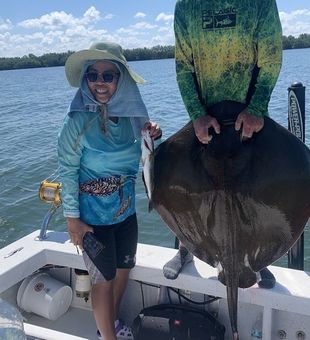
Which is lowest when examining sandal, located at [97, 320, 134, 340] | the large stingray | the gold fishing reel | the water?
the water

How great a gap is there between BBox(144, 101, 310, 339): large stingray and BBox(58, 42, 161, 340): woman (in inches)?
23.6

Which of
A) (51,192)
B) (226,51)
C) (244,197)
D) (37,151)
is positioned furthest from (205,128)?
(37,151)

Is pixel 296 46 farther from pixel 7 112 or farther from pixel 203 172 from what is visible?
pixel 203 172

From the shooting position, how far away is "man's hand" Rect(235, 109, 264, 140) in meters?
2.37

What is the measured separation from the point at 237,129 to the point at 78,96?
1.21m

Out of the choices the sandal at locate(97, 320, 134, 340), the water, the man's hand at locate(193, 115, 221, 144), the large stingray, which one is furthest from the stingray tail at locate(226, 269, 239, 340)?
the water

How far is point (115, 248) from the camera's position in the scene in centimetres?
330

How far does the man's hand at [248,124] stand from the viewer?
7.78 feet

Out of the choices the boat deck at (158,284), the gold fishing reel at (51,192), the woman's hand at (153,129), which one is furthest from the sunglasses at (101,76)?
the boat deck at (158,284)

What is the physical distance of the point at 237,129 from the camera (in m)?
2.42

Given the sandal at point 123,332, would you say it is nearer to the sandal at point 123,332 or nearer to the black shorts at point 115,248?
the sandal at point 123,332

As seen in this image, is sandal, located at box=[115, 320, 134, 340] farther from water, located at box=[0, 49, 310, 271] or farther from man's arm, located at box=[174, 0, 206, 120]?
water, located at box=[0, 49, 310, 271]

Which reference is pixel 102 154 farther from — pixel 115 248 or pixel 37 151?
pixel 37 151

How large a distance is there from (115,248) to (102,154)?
0.72 meters
